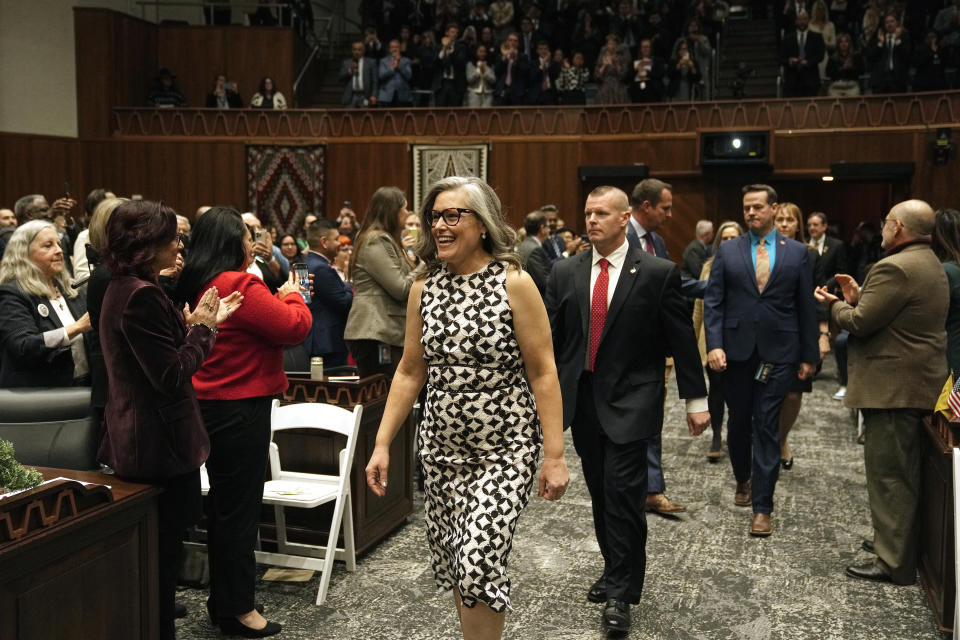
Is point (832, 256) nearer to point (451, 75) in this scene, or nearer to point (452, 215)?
point (452, 215)

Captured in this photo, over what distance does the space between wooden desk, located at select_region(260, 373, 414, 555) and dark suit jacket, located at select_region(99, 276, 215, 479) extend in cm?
128

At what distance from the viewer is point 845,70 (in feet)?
37.0

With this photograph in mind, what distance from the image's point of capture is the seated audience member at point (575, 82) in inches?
475

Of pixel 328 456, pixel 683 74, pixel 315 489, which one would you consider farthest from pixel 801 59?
pixel 315 489

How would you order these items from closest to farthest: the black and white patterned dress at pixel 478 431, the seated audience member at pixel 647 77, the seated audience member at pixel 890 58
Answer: the black and white patterned dress at pixel 478 431
the seated audience member at pixel 890 58
the seated audience member at pixel 647 77

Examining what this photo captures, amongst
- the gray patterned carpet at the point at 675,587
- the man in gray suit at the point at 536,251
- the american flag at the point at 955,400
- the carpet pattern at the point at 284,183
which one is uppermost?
the carpet pattern at the point at 284,183

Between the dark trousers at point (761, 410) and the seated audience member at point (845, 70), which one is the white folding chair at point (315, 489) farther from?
the seated audience member at point (845, 70)

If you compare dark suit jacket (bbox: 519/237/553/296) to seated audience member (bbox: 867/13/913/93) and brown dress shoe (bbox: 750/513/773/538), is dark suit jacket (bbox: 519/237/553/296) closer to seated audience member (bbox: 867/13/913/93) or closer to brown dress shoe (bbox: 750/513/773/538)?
brown dress shoe (bbox: 750/513/773/538)

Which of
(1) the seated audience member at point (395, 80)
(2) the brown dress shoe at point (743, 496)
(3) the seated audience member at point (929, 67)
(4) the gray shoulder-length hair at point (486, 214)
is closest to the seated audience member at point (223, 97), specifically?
(1) the seated audience member at point (395, 80)

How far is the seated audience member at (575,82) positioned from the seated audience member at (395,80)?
2.13 m

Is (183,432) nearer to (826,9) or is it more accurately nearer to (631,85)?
(631,85)

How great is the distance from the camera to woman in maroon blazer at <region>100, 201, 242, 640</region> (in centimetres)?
233

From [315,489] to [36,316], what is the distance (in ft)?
4.31

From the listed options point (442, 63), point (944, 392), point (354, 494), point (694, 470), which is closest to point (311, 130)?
point (442, 63)
